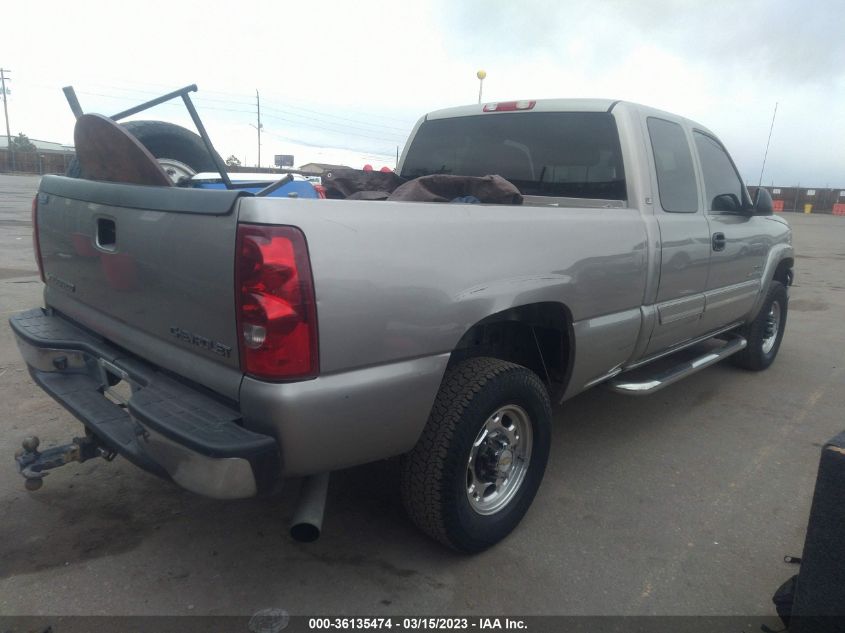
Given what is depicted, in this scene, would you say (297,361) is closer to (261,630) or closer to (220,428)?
(220,428)

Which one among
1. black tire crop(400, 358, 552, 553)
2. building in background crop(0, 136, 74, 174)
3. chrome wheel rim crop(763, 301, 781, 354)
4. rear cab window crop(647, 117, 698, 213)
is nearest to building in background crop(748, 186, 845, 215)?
chrome wheel rim crop(763, 301, 781, 354)

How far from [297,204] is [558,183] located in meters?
2.16

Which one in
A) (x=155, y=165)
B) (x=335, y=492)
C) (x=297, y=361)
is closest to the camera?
(x=297, y=361)

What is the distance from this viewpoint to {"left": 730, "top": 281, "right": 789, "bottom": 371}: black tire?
5223 mm

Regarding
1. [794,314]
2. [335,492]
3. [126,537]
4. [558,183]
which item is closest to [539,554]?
[335,492]

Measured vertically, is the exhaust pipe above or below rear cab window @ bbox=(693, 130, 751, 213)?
below

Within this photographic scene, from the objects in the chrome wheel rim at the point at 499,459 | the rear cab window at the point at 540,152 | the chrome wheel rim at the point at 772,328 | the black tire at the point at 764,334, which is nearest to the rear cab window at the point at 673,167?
the rear cab window at the point at 540,152

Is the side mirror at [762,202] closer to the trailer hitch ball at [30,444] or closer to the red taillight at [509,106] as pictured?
the red taillight at [509,106]

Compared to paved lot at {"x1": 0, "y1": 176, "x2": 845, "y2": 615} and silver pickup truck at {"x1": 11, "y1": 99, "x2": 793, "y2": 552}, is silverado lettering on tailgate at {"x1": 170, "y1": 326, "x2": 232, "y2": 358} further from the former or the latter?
paved lot at {"x1": 0, "y1": 176, "x2": 845, "y2": 615}

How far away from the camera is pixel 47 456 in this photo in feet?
8.28

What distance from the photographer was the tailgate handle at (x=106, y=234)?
7.89ft

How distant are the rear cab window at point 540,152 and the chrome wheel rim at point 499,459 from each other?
1.47 meters

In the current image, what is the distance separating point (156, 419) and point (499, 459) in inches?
55.2

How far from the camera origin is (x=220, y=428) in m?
1.94
